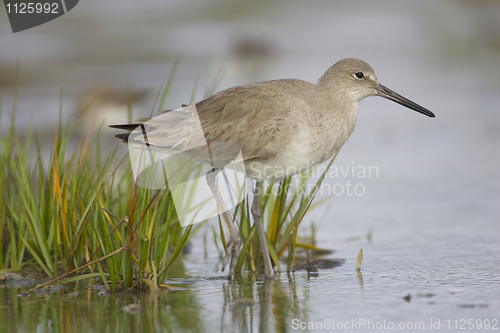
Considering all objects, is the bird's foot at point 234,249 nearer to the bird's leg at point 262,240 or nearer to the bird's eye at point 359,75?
the bird's leg at point 262,240

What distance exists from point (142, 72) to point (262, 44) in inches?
131

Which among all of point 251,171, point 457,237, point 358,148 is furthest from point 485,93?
point 251,171

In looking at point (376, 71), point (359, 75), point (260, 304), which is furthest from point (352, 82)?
point (376, 71)

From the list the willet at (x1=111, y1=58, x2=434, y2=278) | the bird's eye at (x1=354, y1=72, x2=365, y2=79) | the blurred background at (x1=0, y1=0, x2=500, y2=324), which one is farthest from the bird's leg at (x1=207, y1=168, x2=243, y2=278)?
the bird's eye at (x1=354, y1=72, x2=365, y2=79)

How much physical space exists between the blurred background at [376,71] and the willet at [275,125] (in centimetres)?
91

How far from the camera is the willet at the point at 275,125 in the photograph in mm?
4914

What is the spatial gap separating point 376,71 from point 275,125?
8955 millimetres

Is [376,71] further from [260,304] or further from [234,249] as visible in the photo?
[260,304]

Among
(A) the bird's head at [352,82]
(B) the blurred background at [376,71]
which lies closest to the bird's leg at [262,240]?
(B) the blurred background at [376,71]

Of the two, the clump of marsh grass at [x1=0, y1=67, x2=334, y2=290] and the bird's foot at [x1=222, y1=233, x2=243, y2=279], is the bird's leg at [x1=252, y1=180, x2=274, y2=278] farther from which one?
the bird's foot at [x1=222, y1=233, x2=243, y2=279]

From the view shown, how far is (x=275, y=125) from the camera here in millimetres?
4961

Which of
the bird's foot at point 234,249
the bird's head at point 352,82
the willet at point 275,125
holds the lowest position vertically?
the bird's foot at point 234,249

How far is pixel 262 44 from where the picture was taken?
15.5 metres

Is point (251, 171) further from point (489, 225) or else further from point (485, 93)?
point (485, 93)
